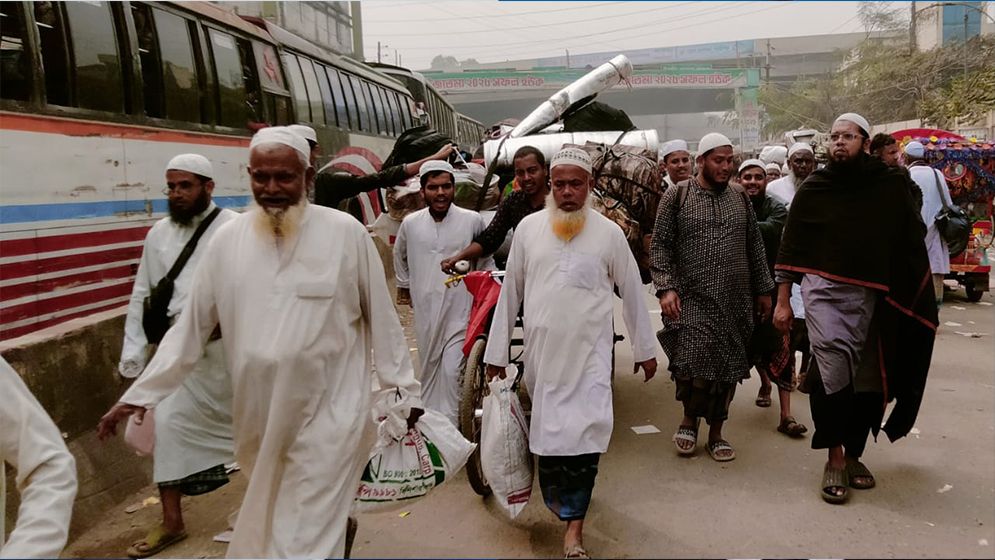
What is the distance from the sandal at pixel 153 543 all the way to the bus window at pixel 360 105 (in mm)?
10186

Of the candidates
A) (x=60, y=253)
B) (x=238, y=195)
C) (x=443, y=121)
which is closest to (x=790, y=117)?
(x=443, y=121)

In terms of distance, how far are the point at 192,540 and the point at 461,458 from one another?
59.8 inches

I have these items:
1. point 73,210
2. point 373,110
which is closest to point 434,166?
point 73,210

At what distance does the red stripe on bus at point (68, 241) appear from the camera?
542cm

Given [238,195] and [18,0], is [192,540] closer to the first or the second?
[18,0]

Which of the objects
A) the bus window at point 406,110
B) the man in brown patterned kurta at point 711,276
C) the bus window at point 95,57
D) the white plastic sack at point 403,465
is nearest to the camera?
the white plastic sack at point 403,465

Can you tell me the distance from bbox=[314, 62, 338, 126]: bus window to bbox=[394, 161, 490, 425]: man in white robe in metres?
7.27

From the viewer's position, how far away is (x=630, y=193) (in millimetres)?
4965

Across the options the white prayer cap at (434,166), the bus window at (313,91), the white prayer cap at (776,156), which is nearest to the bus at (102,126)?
the bus window at (313,91)

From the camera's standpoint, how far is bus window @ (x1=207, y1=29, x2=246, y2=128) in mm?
8469

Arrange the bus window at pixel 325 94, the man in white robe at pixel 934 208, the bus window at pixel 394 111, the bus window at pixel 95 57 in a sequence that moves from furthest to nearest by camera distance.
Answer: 1. the bus window at pixel 394 111
2. the bus window at pixel 325 94
3. the man in white robe at pixel 934 208
4. the bus window at pixel 95 57

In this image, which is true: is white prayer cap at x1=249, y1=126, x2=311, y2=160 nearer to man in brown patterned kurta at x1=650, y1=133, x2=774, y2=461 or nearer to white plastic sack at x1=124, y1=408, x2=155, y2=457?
white plastic sack at x1=124, y1=408, x2=155, y2=457

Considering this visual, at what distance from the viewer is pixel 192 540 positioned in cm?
367

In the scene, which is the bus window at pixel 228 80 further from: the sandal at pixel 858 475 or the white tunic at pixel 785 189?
the sandal at pixel 858 475
